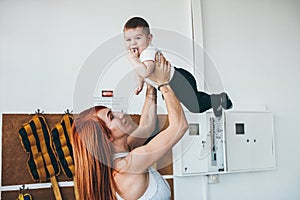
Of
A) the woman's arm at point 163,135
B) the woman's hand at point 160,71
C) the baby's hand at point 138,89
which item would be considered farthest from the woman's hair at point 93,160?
the woman's hand at point 160,71

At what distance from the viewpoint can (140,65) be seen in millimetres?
2570

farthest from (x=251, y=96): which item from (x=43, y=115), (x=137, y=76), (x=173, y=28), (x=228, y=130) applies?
(x=43, y=115)

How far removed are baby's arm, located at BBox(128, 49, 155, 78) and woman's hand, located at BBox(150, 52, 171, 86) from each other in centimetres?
3

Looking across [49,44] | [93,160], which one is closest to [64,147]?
[93,160]

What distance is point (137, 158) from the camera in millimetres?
2447

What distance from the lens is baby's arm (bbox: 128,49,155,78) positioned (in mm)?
2537

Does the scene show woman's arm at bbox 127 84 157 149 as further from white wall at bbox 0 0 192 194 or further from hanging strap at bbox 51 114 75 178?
hanging strap at bbox 51 114 75 178

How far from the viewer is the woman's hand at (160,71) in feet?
8.36

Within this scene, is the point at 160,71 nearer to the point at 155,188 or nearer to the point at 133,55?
the point at 133,55

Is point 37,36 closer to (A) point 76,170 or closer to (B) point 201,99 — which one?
(A) point 76,170

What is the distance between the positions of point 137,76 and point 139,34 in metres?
0.27

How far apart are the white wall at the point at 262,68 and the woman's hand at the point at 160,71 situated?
0.50 metres

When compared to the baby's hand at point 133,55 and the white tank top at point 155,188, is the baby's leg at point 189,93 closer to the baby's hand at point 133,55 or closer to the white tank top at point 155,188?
the baby's hand at point 133,55

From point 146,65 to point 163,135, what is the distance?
1.46 feet
